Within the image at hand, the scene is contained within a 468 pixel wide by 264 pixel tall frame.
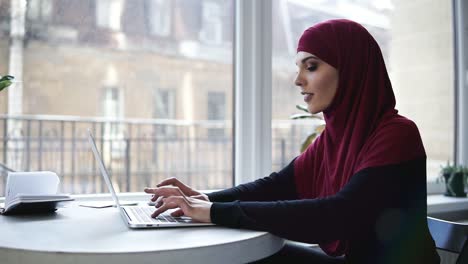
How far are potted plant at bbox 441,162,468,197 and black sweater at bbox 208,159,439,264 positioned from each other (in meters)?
1.31

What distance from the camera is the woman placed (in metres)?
1.08

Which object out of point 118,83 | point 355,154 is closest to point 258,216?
point 355,154

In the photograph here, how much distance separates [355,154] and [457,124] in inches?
70.4

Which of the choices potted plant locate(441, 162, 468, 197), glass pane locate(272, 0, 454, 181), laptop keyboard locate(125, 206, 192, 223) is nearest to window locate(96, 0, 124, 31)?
glass pane locate(272, 0, 454, 181)

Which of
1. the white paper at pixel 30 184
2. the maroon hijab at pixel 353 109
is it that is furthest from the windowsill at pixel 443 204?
the maroon hijab at pixel 353 109

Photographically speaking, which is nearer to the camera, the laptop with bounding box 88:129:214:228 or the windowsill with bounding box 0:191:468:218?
the laptop with bounding box 88:129:214:228

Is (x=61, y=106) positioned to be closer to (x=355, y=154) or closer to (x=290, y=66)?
(x=290, y=66)

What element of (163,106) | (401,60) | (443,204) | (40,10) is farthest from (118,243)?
(401,60)

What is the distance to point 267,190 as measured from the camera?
1511 mm

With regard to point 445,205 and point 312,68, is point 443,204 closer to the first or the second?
point 445,205

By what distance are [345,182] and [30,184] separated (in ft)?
2.92

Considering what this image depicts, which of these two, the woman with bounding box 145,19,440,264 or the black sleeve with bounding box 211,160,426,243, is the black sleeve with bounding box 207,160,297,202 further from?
the black sleeve with bounding box 211,160,426,243

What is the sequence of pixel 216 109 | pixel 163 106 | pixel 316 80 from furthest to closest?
pixel 163 106
pixel 216 109
pixel 316 80

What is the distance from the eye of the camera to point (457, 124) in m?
2.76
